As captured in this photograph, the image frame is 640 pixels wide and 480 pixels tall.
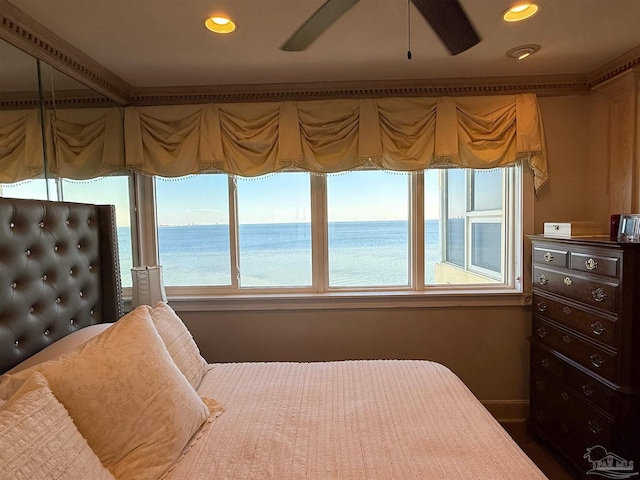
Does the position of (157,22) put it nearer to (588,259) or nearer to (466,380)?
(588,259)

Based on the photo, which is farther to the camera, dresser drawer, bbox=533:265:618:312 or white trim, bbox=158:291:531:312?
white trim, bbox=158:291:531:312

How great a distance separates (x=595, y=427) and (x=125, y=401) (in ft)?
7.45

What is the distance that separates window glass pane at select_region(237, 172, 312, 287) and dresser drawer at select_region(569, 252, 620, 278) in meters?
1.68

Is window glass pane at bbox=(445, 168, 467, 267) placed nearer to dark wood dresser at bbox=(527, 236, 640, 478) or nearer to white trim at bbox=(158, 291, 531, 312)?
white trim at bbox=(158, 291, 531, 312)

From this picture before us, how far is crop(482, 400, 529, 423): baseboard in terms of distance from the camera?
2.68 m

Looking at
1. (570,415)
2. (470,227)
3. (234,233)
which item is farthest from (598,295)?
(234,233)

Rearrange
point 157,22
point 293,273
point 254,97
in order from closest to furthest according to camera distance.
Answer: point 157,22 → point 254,97 → point 293,273

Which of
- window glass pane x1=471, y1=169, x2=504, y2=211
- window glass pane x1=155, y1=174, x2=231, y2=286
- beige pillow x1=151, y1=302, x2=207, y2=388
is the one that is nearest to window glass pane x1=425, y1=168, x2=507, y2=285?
window glass pane x1=471, y1=169, x2=504, y2=211

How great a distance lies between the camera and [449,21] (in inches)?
49.8

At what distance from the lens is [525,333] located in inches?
105

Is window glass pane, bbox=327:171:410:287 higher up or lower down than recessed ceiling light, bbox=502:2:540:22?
lower down

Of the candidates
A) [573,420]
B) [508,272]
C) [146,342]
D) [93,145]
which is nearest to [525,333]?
[508,272]

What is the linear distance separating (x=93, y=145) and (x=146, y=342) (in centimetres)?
163

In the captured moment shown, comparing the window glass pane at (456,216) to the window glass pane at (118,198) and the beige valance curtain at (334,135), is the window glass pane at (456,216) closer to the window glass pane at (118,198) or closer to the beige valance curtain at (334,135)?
the beige valance curtain at (334,135)
